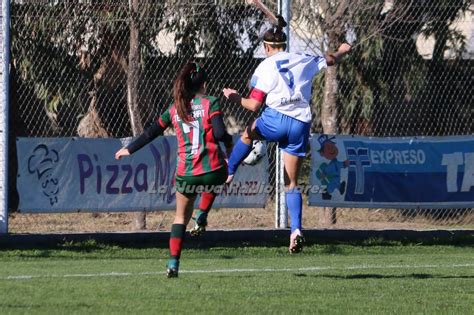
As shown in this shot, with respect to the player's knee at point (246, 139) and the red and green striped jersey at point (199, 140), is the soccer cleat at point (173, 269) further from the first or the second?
the player's knee at point (246, 139)

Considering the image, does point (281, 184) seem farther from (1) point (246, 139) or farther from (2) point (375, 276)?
(2) point (375, 276)

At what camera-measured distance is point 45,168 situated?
44.6 ft

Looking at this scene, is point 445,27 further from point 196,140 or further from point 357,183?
point 196,140

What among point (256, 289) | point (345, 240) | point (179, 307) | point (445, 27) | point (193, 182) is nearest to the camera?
point (179, 307)

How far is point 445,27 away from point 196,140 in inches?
344

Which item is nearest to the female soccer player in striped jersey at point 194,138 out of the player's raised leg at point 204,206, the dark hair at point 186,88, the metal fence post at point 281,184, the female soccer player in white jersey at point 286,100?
the dark hair at point 186,88

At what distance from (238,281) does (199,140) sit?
1245mm

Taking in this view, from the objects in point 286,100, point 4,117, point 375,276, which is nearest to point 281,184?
point 4,117

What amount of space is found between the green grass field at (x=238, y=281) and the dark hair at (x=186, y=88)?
145 centimetres

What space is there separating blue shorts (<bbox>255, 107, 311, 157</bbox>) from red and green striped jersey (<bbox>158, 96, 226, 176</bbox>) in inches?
43.6

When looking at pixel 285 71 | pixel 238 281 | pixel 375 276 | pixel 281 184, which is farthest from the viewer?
pixel 281 184

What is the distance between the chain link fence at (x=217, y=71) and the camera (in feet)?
48.0

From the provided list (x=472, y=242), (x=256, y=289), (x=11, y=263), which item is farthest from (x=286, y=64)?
(x=472, y=242)

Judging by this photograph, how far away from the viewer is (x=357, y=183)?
15.2 m
